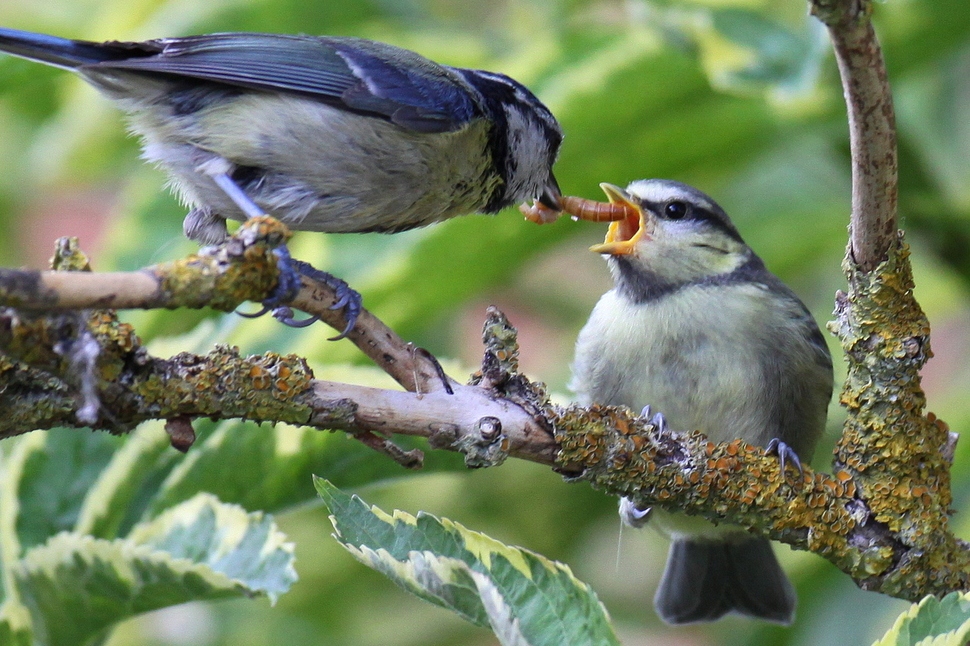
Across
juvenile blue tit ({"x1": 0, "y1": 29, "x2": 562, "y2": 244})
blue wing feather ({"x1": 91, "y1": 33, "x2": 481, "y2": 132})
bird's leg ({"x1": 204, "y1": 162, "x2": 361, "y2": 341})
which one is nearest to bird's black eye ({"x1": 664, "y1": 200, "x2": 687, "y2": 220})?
juvenile blue tit ({"x1": 0, "y1": 29, "x2": 562, "y2": 244})

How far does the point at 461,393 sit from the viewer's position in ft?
3.84

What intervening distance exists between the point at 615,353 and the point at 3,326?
1.25 metres

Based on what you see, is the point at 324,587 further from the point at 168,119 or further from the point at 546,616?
the point at 546,616

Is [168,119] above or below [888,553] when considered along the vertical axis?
above

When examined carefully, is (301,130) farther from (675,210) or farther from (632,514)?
(632,514)

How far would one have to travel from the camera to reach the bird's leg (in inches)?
43.8

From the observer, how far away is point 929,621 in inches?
42.6

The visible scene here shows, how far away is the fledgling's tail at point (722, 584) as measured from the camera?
205 centimetres

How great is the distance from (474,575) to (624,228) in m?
1.25

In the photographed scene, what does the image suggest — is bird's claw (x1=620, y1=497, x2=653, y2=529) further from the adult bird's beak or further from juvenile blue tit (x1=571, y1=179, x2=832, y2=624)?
the adult bird's beak

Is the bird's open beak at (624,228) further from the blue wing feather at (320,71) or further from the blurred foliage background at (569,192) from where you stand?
the blue wing feather at (320,71)

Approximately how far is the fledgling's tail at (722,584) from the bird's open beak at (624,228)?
573 millimetres

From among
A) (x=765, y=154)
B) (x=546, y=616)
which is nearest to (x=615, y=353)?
(x=765, y=154)

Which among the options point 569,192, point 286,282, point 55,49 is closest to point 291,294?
point 286,282
